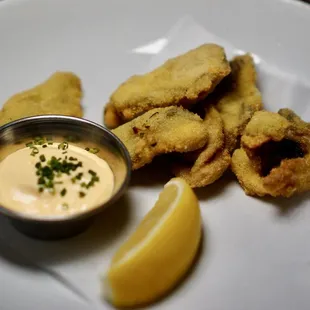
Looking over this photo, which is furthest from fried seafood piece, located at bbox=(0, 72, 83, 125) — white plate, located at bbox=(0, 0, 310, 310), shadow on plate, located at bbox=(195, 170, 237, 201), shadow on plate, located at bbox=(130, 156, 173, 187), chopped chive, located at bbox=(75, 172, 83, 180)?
Result: shadow on plate, located at bbox=(195, 170, 237, 201)

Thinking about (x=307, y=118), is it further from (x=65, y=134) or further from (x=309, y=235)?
(x=65, y=134)


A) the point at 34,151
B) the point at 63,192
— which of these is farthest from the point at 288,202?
the point at 34,151

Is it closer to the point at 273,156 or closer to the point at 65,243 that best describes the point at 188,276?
the point at 65,243

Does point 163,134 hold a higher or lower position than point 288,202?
higher

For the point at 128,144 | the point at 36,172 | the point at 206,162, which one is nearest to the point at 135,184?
the point at 128,144

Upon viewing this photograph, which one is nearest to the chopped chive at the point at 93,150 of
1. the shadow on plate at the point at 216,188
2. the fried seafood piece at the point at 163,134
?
the fried seafood piece at the point at 163,134

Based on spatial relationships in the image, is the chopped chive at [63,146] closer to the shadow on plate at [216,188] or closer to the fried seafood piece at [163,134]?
the fried seafood piece at [163,134]

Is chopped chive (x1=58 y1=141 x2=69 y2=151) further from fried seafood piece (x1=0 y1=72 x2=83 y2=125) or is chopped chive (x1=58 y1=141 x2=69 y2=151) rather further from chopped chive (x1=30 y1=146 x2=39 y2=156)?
fried seafood piece (x1=0 y1=72 x2=83 y2=125)
